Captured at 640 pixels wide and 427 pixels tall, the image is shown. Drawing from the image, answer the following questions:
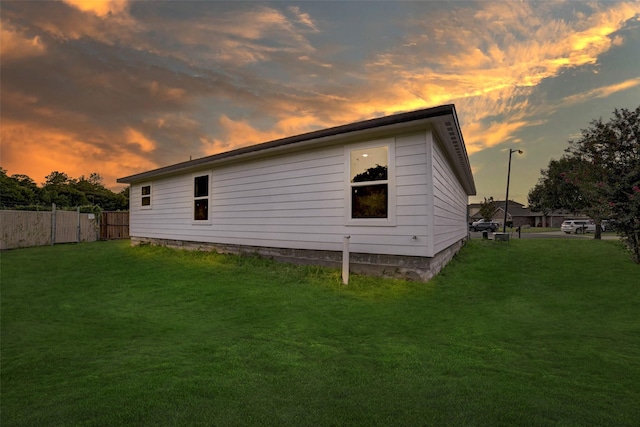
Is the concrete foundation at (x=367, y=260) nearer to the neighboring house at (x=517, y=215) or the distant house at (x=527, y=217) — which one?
the distant house at (x=527, y=217)

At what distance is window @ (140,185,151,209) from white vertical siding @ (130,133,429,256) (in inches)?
124

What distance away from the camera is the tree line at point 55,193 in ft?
149

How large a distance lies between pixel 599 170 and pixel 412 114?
882 cm

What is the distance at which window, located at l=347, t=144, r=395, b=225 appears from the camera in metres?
7.37

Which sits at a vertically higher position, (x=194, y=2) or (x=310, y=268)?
(x=194, y=2)

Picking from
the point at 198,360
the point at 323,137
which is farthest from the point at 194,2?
the point at 198,360

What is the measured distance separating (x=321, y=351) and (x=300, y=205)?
217 inches

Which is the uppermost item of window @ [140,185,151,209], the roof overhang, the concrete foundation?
the roof overhang

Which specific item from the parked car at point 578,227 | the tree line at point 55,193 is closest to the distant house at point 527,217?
the parked car at point 578,227

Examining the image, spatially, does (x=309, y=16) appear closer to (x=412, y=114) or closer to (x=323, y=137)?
(x=323, y=137)

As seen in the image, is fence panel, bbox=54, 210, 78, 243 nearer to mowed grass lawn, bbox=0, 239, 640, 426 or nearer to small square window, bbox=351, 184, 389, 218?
mowed grass lawn, bbox=0, 239, 640, 426

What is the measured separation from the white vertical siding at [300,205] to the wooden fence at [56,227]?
33.2 ft

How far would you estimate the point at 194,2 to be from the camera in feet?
34.2

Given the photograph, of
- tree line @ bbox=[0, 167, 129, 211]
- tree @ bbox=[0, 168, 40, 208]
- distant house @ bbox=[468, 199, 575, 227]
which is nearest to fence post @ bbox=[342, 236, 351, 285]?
tree line @ bbox=[0, 167, 129, 211]
